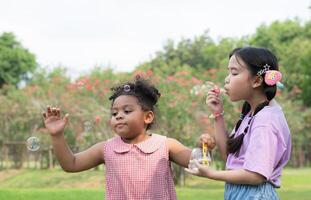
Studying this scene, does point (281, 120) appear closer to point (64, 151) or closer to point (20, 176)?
point (64, 151)

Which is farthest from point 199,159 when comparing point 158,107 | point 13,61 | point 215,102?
point 13,61

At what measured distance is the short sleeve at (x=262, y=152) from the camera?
2883 millimetres

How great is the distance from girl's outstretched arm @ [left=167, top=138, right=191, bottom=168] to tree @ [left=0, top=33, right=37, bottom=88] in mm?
45989

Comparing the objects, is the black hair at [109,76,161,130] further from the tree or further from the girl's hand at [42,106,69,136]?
the tree

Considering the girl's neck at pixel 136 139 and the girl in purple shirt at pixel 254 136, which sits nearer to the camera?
the girl in purple shirt at pixel 254 136

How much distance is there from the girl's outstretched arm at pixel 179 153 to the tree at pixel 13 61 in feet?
151

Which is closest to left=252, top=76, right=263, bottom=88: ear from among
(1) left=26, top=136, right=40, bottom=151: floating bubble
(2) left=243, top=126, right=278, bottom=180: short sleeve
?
(2) left=243, top=126, right=278, bottom=180: short sleeve

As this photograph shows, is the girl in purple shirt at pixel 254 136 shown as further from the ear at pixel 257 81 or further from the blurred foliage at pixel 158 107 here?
the blurred foliage at pixel 158 107

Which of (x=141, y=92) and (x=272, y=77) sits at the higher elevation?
(x=272, y=77)

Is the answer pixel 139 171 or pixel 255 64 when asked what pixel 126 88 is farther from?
pixel 255 64

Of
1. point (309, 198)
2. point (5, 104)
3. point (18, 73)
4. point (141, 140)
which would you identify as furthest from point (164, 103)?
point (18, 73)

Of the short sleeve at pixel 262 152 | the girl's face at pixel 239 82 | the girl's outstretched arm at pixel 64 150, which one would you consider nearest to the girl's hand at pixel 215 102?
the girl's face at pixel 239 82

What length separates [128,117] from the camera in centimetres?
359

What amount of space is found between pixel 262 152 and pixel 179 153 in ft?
2.70
